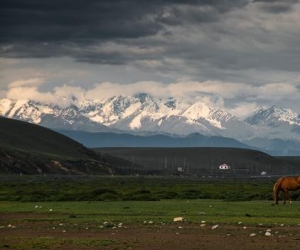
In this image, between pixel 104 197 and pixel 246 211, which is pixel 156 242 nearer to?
pixel 246 211

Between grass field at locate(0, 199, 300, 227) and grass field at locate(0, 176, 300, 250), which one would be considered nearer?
grass field at locate(0, 176, 300, 250)

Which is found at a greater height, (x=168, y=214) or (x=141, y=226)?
(x=168, y=214)

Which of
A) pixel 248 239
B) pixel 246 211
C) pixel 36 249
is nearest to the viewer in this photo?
pixel 36 249

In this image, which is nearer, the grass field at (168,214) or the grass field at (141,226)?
the grass field at (141,226)

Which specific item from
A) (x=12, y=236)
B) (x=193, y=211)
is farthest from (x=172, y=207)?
(x=12, y=236)

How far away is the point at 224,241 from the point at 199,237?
1.91 meters

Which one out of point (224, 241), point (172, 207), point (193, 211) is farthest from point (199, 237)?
point (172, 207)

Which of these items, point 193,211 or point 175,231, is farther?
point 193,211

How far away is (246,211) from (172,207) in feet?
21.8

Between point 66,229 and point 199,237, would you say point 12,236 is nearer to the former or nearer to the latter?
point 66,229

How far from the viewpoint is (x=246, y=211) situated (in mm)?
46469

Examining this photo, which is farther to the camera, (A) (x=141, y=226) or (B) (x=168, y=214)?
(B) (x=168, y=214)

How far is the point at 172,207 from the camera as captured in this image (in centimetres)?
5162

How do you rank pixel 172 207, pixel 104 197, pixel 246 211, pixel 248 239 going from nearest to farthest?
pixel 248 239, pixel 246 211, pixel 172 207, pixel 104 197
